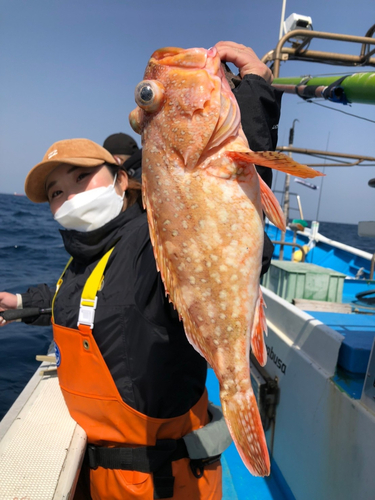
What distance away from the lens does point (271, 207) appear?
139 cm

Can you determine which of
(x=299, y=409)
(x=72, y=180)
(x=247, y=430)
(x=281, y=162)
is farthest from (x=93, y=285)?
(x=299, y=409)

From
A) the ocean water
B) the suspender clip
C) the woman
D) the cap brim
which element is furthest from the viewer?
the ocean water

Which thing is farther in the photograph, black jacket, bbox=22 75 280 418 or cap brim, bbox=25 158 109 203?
cap brim, bbox=25 158 109 203

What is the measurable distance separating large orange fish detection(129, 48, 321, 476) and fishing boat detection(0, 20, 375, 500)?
110 centimetres

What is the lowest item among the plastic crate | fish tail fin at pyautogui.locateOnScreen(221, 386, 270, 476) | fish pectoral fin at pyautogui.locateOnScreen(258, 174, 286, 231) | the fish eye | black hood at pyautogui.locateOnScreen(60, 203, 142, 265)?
the plastic crate

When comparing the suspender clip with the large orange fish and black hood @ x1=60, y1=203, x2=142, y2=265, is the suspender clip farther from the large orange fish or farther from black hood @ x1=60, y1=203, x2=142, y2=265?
the large orange fish

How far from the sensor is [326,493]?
8.12 feet

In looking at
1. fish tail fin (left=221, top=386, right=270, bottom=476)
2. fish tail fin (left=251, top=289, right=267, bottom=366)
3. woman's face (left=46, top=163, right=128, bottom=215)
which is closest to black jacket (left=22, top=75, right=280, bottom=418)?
woman's face (left=46, top=163, right=128, bottom=215)

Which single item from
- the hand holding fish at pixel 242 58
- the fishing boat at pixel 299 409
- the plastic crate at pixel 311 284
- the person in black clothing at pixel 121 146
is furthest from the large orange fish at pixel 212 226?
the person in black clothing at pixel 121 146

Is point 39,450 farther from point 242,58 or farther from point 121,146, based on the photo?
point 121,146

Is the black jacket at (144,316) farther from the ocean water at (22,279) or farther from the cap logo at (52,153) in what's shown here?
the ocean water at (22,279)

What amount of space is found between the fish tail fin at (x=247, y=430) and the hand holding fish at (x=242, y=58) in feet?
4.63

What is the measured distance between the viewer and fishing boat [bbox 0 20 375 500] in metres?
1.88

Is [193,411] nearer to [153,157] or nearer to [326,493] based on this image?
[326,493]
